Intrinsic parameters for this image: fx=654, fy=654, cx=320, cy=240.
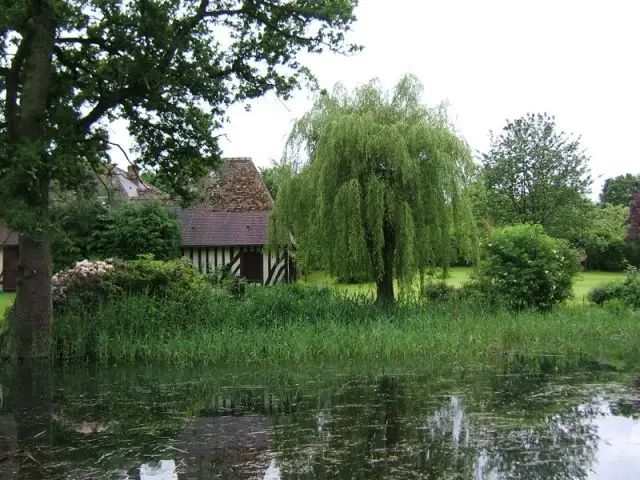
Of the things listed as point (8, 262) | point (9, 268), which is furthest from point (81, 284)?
point (8, 262)

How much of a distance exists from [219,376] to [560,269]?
9.99 m

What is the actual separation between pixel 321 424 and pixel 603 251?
112 ft

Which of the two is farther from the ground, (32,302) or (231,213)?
(231,213)

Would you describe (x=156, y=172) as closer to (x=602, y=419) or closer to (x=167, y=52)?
(x=167, y=52)

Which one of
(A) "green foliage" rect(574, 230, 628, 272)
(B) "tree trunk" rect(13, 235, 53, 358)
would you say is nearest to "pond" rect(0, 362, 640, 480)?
(B) "tree trunk" rect(13, 235, 53, 358)

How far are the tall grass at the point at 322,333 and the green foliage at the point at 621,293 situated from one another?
2.02 metres

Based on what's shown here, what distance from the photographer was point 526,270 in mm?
15422

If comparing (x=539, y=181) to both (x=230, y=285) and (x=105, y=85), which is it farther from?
(x=105, y=85)

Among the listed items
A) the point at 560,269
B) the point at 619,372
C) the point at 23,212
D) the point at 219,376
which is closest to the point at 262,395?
the point at 219,376

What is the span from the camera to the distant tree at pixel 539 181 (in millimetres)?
26797

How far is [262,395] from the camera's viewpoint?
8.04m

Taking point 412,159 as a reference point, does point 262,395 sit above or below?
below

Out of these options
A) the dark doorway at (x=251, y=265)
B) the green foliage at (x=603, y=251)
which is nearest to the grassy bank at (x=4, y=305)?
the dark doorway at (x=251, y=265)

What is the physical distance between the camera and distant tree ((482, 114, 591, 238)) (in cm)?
2680
